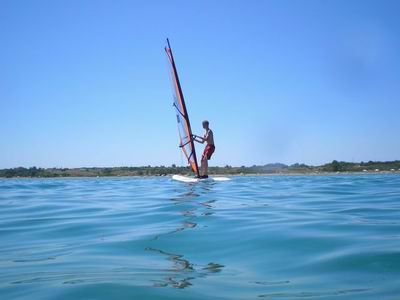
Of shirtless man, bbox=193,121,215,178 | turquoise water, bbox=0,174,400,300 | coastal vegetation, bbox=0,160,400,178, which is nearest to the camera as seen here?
turquoise water, bbox=0,174,400,300

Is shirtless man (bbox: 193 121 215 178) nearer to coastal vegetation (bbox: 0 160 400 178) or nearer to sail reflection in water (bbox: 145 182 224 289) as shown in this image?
sail reflection in water (bbox: 145 182 224 289)

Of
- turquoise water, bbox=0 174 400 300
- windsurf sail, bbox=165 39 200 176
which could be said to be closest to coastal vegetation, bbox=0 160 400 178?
windsurf sail, bbox=165 39 200 176

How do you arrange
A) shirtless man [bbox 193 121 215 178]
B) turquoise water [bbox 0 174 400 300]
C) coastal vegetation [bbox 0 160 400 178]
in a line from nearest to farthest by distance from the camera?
turquoise water [bbox 0 174 400 300], shirtless man [bbox 193 121 215 178], coastal vegetation [bbox 0 160 400 178]

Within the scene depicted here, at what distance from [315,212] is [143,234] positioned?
2.96 meters

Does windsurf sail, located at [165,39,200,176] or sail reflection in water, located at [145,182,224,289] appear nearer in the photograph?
sail reflection in water, located at [145,182,224,289]

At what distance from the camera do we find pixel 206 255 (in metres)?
3.98

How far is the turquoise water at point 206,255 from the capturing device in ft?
9.61

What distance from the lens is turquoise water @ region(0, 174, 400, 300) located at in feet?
9.61

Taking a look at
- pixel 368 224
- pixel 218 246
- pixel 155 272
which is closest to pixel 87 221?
pixel 218 246

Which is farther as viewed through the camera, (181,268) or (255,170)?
(255,170)

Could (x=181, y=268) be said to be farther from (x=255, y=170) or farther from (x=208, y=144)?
(x=255, y=170)

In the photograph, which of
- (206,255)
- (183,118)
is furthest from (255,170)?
(206,255)

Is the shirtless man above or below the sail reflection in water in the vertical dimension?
above

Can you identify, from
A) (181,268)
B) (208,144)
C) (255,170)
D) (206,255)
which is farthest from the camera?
(255,170)
